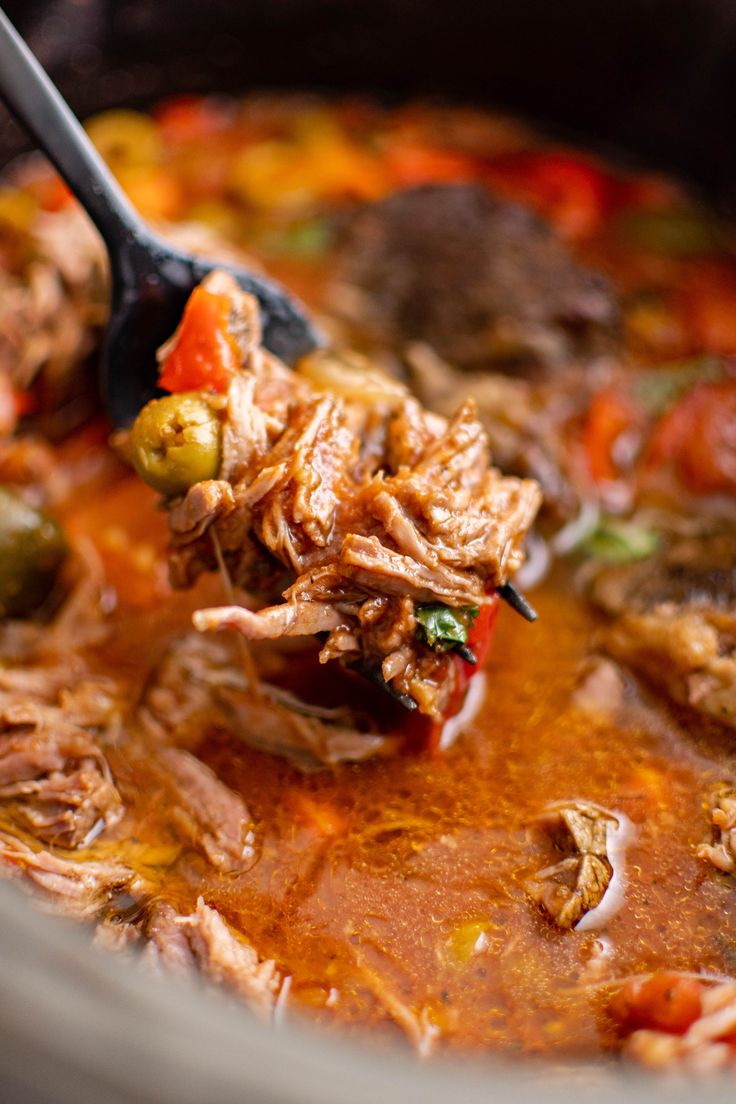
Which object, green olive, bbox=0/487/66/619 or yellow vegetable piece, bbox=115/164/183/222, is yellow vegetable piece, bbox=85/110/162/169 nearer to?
yellow vegetable piece, bbox=115/164/183/222

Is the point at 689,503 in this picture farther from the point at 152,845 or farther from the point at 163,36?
the point at 163,36

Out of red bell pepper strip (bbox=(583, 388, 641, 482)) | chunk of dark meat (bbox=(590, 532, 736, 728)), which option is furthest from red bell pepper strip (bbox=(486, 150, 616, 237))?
chunk of dark meat (bbox=(590, 532, 736, 728))

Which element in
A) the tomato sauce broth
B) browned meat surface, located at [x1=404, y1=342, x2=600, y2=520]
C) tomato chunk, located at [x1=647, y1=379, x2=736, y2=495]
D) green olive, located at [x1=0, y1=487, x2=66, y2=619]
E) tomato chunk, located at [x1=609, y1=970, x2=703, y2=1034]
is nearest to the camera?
tomato chunk, located at [x1=609, y1=970, x2=703, y2=1034]

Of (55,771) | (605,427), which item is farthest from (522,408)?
(55,771)

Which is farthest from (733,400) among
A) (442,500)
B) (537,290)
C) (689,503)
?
(442,500)

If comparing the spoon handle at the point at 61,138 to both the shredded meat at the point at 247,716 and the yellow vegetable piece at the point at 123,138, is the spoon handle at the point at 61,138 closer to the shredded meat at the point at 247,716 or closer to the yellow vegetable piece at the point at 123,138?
the shredded meat at the point at 247,716

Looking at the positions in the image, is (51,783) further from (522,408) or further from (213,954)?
(522,408)
